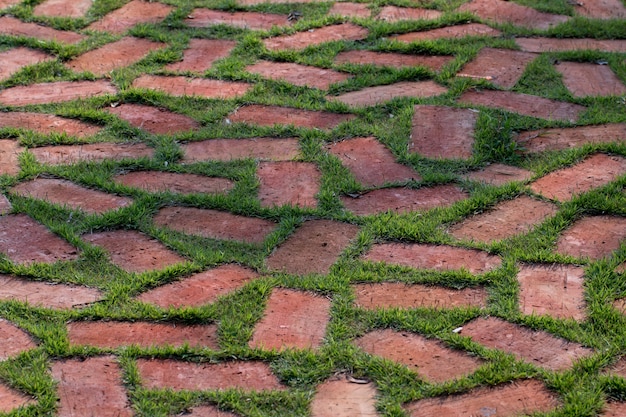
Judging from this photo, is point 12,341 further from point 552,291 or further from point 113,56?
point 113,56

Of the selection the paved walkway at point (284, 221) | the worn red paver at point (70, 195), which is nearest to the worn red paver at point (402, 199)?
the paved walkway at point (284, 221)

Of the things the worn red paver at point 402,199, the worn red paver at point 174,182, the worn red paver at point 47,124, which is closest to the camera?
the worn red paver at point 402,199

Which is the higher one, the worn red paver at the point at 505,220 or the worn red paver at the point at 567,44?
the worn red paver at the point at 567,44

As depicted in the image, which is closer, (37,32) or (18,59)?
(18,59)

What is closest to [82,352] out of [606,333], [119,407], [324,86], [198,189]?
[119,407]

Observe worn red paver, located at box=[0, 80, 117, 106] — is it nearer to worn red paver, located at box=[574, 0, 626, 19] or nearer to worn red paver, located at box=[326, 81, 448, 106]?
worn red paver, located at box=[326, 81, 448, 106]

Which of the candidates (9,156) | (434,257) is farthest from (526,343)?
(9,156)

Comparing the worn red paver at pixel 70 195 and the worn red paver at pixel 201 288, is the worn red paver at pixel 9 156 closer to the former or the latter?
the worn red paver at pixel 70 195

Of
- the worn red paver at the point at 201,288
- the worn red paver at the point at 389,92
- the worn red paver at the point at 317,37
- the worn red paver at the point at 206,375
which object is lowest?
the worn red paver at the point at 206,375
